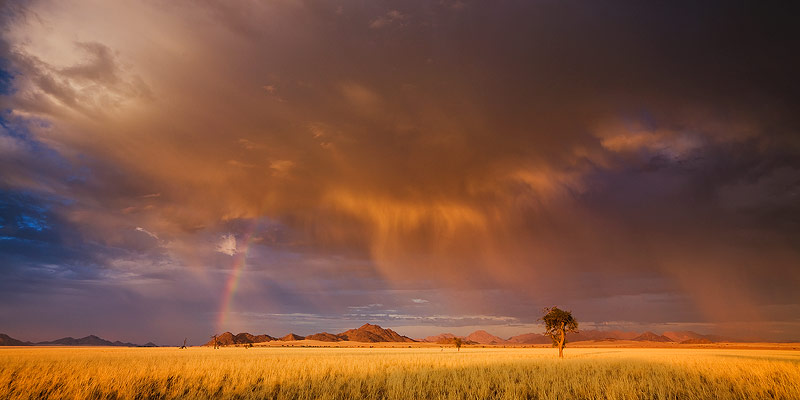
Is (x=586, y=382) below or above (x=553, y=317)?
below

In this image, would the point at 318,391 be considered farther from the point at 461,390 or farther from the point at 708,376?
the point at 708,376

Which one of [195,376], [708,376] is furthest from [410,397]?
[708,376]

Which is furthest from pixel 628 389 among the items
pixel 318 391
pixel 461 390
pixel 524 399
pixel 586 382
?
pixel 318 391

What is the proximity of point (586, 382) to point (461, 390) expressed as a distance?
253 inches

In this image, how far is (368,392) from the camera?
55.7ft

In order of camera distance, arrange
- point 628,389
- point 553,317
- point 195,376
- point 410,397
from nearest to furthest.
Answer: point 410,397 → point 628,389 → point 195,376 → point 553,317

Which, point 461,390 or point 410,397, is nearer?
point 410,397

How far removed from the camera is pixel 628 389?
648 inches

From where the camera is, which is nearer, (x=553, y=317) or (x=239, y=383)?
(x=239, y=383)

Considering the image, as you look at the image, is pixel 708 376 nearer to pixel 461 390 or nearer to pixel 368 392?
pixel 461 390

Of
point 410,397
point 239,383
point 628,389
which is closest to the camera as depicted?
point 410,397

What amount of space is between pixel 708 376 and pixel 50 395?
30.2 metres

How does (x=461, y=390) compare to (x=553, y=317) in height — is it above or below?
below

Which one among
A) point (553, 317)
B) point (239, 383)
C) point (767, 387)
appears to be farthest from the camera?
point (553, 317)
